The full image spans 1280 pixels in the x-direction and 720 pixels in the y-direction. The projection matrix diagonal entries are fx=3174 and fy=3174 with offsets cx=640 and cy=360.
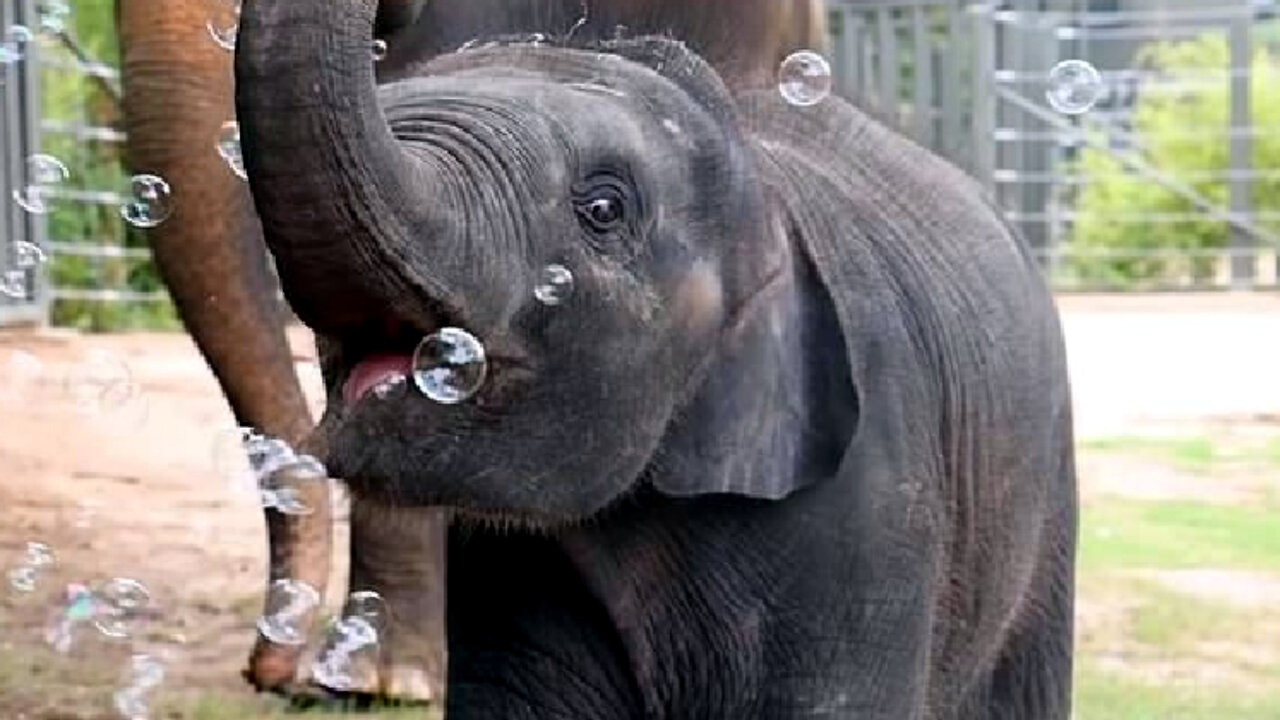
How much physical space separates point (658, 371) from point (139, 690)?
241 cm

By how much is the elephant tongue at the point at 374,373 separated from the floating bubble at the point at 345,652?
1.56m

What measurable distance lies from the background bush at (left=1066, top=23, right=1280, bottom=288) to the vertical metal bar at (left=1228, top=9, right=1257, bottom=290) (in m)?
0.13

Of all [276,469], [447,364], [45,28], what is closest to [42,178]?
[45,28]

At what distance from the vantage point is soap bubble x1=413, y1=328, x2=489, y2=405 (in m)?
2.44

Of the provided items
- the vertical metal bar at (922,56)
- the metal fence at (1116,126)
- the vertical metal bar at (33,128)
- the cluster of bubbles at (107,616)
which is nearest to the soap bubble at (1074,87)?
the cluster of bubbles at (107,616)

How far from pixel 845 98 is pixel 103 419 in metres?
6.96

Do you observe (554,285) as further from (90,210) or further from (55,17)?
(90,210)

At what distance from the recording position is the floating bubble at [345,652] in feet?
13.3

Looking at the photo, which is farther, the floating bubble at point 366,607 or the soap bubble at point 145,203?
the floating bubble at point 366,607

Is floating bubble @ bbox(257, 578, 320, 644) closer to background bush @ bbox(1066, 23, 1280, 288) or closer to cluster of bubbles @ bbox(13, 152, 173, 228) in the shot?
cluster of bubbles @ bbox(13, 152, 173, 228)

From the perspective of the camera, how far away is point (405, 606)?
5043 mm

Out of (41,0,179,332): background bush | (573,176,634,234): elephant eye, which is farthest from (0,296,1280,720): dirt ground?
(573,176,634,234): elephant eye

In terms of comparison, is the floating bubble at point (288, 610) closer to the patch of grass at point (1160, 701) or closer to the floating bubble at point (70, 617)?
the floating bubble at point (70, 617)

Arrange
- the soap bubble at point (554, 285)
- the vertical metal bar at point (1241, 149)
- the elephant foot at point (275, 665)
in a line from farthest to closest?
the vertical metal bar at point (1241, 149), the elephant foot at point (275, 665), the soap bubble at point (554, 285)
